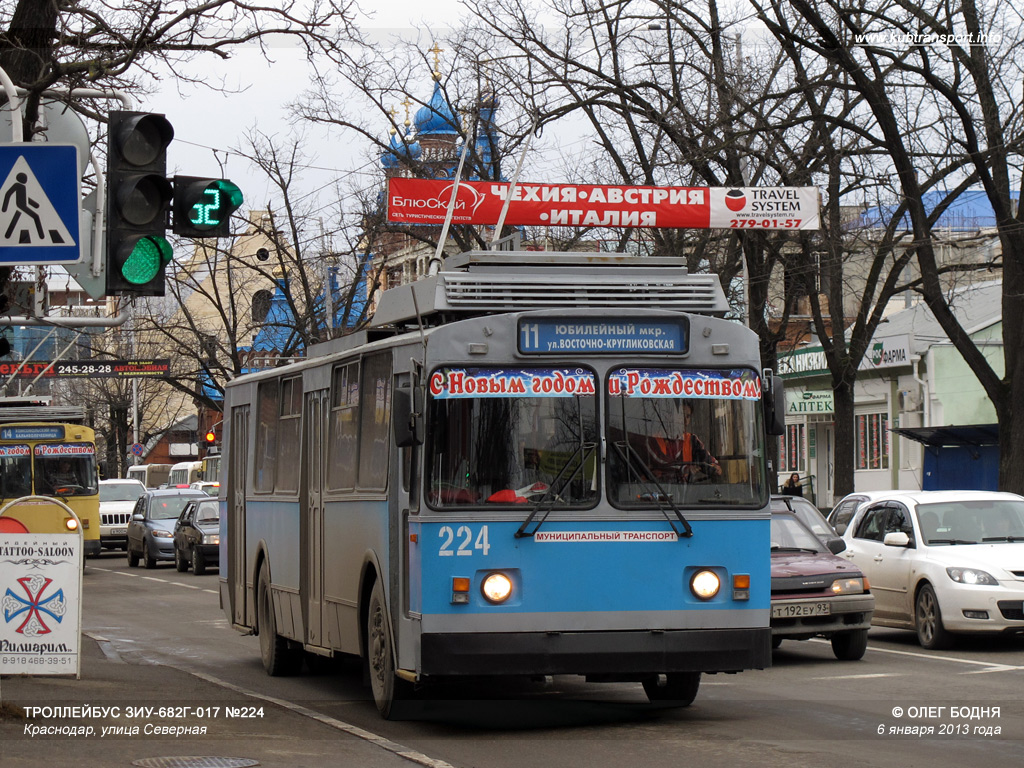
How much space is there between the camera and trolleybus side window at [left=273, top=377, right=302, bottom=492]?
13.5m

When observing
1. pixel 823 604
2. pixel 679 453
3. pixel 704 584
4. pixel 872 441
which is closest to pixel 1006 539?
pixel 823 604

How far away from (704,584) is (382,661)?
2.32 meters

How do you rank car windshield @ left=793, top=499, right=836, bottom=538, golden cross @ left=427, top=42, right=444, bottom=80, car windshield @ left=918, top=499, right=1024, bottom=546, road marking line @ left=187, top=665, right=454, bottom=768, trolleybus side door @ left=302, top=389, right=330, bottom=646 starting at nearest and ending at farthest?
road marking line @ left=187, top=665, right=454, bottom=768, trolleybus side door @ left=302, top=389, right=330, bottom=646, car windshield @ left=918, top=499, right=1024, bottom=546, car windshield @ left=793, top=499, right=836, bottom=538, golden cross @ left=427, top=42, right=444, bottom=80

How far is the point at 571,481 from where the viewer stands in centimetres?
998

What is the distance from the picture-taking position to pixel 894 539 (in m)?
16.3

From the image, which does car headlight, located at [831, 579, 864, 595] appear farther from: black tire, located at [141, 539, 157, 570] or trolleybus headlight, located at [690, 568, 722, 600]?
black tire, located at [141, 539, 157, 570]

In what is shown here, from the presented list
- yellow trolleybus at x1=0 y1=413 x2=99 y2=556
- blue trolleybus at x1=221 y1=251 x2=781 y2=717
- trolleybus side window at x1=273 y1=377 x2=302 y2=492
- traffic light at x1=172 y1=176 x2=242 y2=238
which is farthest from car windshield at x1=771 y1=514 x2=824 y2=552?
yellow trolleybus at x1=0 y1=413 x2=99 y2=556

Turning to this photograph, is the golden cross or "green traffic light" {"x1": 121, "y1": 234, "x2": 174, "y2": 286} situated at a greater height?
the golden cross

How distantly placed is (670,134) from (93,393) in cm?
6821

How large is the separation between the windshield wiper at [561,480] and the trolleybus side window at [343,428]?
219cm

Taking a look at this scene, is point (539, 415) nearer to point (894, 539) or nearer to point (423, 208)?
point (894, 539)

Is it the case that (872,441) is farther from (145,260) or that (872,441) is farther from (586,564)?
(145,260)

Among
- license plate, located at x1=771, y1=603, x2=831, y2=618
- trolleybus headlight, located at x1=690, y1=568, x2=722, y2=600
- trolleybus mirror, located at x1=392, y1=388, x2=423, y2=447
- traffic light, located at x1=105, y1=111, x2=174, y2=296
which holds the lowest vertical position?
license plate, located at x1=771, y1=603, x2=831, y2=618

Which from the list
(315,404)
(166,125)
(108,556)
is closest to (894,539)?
(315,404)
